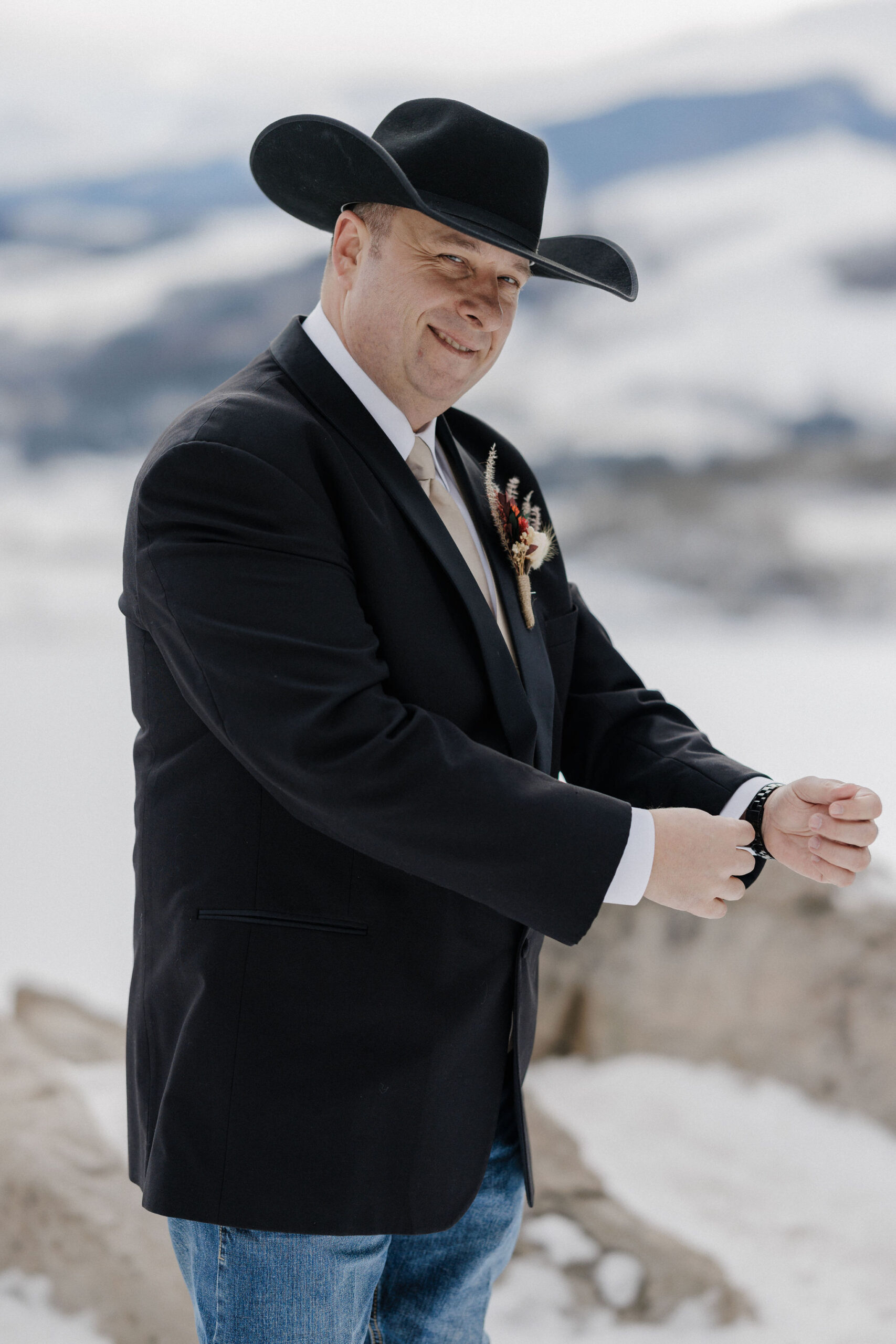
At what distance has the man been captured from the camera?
987mm

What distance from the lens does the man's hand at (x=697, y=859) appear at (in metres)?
1.05

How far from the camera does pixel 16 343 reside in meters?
7.92

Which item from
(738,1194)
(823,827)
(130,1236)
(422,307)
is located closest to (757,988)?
(738,1194)

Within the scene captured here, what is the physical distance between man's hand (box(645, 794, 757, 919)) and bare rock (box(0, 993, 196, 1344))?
1.32 metres

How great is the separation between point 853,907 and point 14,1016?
6.31ft

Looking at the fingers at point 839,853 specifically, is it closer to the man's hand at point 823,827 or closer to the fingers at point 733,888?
the man's hand at point 823,827

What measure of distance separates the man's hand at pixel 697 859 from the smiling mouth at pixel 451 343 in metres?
0.47

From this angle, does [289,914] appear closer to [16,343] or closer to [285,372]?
[285,372]

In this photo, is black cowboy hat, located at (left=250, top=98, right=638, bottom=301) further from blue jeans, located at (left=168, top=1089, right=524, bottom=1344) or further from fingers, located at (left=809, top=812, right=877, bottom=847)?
blue jeans, located at (left=168, top=1089, right=524, bottom=1344)

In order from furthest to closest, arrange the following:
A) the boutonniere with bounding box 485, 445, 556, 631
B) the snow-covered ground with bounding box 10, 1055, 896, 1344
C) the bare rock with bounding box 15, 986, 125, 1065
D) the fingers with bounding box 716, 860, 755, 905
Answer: the bare rock with bounding box 15, 986, 125, 1065, the snow-covered ground with bounding box 10, 1055, 896, 1344, the boutonniere with bounding box 485, 445, 556, 631, the fingers with bounding box 716, 860, 755, 905

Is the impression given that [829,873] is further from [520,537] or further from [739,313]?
[739,313]

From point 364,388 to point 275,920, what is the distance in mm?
505

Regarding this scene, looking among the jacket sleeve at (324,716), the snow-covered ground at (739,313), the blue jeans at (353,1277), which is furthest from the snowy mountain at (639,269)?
the blue jeans at (353,1277)

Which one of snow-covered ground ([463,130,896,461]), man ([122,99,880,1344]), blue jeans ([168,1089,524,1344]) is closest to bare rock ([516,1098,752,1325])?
blue jeans ([168,1089,524,1344])
